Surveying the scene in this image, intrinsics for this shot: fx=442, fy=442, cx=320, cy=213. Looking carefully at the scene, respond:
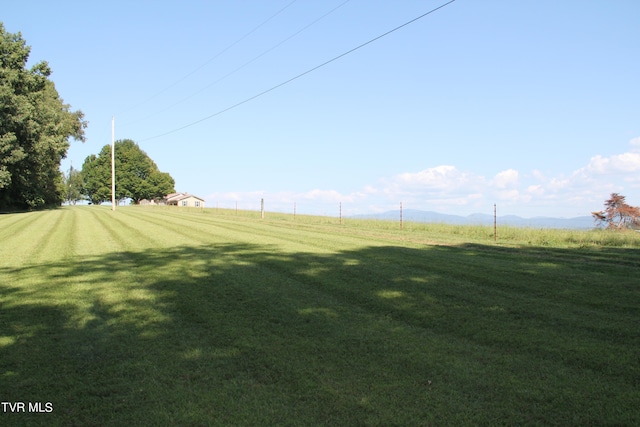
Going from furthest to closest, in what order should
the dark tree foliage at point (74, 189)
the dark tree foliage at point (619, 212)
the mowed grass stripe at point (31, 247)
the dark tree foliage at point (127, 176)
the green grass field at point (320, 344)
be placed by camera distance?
1. the dark tree foliage at point (74, 189)
2. the dark tree foliage at point (127, 176)
3. the dark tree foliage at point (619, 212)
4. the mowed grass stripe at point (31, 247)
5. the green grass field at point (320, 344)

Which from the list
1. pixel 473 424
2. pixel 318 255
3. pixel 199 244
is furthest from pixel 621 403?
pixel 199 244

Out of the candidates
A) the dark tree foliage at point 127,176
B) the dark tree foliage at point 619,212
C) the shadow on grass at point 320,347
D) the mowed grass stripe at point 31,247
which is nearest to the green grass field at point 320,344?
the shadow on grass at point 320,347

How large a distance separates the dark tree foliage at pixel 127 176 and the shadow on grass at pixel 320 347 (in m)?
91.9

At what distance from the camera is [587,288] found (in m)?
7.47

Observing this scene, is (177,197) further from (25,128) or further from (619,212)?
(619,212)

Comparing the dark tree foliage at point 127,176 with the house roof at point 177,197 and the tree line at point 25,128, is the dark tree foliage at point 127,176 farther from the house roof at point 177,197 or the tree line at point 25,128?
the tree line at point 25,128

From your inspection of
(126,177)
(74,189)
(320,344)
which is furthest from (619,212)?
(74,189)

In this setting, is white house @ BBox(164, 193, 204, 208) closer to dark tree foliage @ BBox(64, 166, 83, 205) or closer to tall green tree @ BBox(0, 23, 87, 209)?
dark tree foliage @ BBox(64, 166, 83, 205)

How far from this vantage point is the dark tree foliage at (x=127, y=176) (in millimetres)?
92750

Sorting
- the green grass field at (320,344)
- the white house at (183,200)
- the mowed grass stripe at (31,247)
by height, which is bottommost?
the green grass field at (320,344)

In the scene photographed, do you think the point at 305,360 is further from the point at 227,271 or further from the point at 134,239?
the point at 134,239

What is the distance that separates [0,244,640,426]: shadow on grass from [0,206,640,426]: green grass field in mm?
20

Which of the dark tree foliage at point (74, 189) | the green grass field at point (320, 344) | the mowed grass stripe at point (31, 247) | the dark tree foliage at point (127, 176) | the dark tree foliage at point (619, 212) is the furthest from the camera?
the dark tree foliage at point (74, 189)

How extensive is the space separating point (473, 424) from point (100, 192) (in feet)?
330
